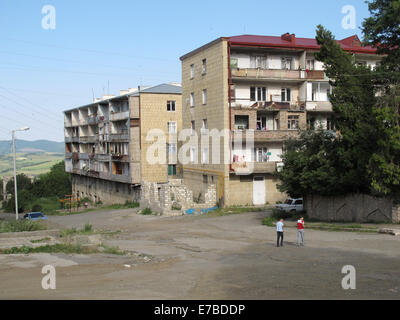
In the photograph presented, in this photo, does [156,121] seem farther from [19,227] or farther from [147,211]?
[19,227]

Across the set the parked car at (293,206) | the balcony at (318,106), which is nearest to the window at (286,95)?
the balcony at (318,106)

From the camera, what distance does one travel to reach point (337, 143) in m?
29.2

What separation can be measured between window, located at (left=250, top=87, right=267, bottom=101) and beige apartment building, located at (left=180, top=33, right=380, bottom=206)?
9 centimetres

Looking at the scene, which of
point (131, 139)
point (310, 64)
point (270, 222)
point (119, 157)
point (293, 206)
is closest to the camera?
point (270, 222)

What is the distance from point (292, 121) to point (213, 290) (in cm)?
3231

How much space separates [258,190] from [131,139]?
17832 mm

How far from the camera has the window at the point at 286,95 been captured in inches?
1725

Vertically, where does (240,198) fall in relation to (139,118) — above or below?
below

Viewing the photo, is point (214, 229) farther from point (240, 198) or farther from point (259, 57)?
point (259, 57)

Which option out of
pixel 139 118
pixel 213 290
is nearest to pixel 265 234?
pixel 213 290

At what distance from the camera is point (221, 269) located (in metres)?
16.5

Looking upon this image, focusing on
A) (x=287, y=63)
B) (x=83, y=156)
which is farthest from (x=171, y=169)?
(x=83, y=156)

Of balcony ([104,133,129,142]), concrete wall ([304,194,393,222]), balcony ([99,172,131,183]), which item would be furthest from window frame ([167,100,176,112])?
concrete wall ([304,194,393,222])

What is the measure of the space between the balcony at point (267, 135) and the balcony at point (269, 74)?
4.83 metres
